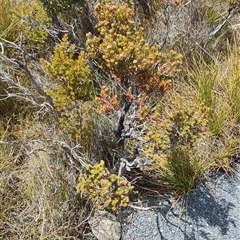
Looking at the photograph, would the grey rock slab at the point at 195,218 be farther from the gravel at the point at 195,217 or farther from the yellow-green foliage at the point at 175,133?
the yellow-green foliage at the point at 175,133

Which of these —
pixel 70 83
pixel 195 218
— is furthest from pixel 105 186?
pixel 195 218

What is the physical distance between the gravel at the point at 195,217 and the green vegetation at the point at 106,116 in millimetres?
79

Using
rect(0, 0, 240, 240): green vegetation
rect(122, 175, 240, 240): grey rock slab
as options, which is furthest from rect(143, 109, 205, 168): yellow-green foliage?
rect(122, 175, 240, 240): grey rock slab

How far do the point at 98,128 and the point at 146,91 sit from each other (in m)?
0.56

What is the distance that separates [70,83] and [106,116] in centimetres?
55

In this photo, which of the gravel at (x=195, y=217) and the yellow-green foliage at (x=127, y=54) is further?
the gravel at (x=195, y=217)

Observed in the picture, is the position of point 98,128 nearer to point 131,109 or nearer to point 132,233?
point 131,109

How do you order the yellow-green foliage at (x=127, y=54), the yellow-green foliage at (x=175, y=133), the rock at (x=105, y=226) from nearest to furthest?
the yellow-green foliage at (x=127, y=54) → the yellow-green foliage at (x=175, y=133) → the rock at (x=105, y=226)

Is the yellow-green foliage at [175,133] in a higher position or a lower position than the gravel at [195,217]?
higher

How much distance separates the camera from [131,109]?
78.5 inches

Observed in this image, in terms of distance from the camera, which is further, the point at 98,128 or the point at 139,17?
the point at 139,17

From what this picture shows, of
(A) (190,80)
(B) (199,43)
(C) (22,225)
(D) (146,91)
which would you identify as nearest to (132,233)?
(C) (22,225)

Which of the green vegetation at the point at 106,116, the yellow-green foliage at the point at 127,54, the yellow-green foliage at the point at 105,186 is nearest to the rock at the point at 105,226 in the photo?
the green vegetation at the point at 106,116

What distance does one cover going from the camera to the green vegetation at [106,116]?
5.87 feet
